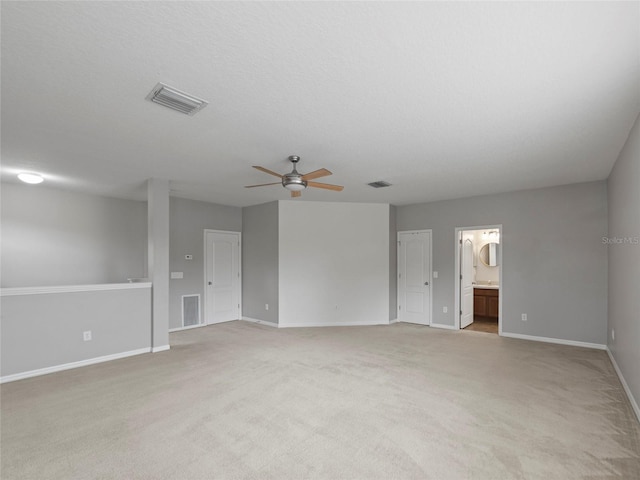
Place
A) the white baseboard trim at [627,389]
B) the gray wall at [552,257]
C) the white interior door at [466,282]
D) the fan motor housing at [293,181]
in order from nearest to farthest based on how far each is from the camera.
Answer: the white baseboard trim at [627,389] < the fan motor housing at [293,181] < the gray wall at [552,257] < the white interior door at [466,282]

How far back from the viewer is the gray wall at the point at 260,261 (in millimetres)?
6973

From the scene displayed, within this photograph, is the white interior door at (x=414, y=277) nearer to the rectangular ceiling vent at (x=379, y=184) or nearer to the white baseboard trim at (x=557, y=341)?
the white baseboard trim at (x=557, y=341)

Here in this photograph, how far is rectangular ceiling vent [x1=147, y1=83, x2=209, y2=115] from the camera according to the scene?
7.83 feet

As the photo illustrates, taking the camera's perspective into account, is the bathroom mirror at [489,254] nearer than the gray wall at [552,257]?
No

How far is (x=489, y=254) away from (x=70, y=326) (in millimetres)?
8340

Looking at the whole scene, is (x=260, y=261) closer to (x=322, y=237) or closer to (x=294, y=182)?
(x=322, y=237)

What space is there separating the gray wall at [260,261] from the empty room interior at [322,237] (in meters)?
0.07

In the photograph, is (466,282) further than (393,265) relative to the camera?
No

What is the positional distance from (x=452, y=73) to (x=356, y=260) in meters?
5.16

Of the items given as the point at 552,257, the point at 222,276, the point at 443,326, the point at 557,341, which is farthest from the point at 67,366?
the point at 552,257

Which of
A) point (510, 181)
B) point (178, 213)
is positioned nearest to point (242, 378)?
point (178, 213)

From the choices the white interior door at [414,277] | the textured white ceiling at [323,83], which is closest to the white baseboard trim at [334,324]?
the white interior door at [414,277]

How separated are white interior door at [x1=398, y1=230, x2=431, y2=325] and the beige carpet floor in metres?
2.28

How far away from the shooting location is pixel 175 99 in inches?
99.0
